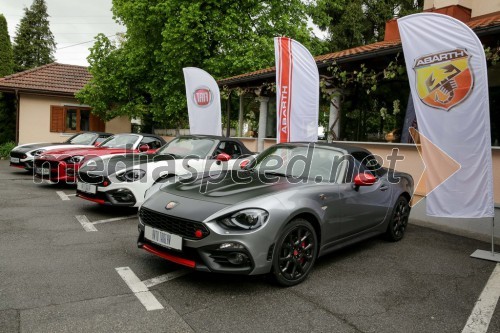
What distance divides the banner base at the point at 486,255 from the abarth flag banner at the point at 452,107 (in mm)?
587

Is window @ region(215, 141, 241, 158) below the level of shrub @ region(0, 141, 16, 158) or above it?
above

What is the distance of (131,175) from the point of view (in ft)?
20.3

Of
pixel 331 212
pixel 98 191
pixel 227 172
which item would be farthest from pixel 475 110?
pixel 98 191

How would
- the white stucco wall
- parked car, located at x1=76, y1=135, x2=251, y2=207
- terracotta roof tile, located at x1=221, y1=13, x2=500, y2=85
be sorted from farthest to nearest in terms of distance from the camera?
the white stucco wall → terracotta roof tile, located at x1=221, y1=13, x2=500, y2=85 → parked car, located at x1=76, y1=135, x2=251, y2=207

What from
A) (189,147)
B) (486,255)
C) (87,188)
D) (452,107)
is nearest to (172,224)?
(87,188)

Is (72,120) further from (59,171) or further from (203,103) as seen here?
(59,171)

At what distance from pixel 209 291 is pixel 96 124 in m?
18.3

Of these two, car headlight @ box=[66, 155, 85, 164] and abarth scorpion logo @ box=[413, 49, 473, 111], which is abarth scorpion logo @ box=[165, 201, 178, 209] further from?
car headlight @ box=[66, 155, 85, 164]

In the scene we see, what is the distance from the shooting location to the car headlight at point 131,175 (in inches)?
240

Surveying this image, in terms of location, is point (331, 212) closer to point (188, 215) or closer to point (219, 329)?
point (188, 215)

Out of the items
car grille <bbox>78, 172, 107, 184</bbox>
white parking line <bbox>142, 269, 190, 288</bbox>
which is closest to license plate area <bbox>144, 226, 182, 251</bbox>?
white parking line <bbox>142, 269, 190, 288</bbox>

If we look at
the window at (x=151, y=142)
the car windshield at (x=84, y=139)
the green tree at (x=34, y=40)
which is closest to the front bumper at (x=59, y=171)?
the window at (x=151, y=142)

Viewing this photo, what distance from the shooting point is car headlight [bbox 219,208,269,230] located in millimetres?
3387

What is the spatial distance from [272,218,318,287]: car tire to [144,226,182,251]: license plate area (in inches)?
35.3
